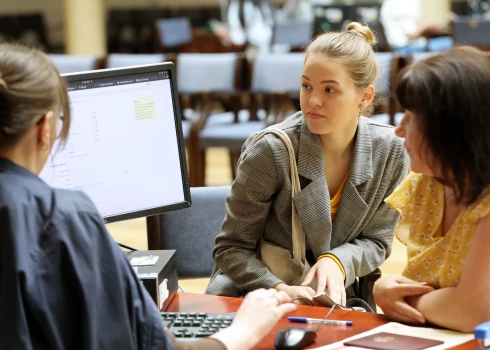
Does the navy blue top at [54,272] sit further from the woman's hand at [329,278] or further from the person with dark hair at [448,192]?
the woman's hand at [329,278]

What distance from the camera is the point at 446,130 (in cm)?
159

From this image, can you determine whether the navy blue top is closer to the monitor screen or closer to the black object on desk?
the black object on desk

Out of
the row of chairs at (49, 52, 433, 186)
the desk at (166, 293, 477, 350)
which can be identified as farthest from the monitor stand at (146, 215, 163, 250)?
the row of chairs at (49, 52, 433, 186)

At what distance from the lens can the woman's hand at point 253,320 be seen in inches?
59.7

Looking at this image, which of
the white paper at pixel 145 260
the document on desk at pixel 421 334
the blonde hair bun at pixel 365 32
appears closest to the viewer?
the document on desk at pixel 421 334

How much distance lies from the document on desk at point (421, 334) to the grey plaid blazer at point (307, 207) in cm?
46

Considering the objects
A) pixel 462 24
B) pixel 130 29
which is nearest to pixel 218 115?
pixel 462 24

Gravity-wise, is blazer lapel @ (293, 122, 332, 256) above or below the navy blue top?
below

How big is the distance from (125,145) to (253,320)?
74 centimetres

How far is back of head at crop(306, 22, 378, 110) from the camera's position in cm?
220

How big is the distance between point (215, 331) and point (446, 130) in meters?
0.59

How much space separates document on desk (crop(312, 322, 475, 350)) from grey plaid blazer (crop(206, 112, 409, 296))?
0.46 meters

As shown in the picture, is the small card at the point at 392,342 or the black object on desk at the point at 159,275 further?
the black object on desk at the point at 159,275

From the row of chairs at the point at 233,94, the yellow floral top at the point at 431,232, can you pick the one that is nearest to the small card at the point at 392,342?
the yellow floral top at the point at 431,232
